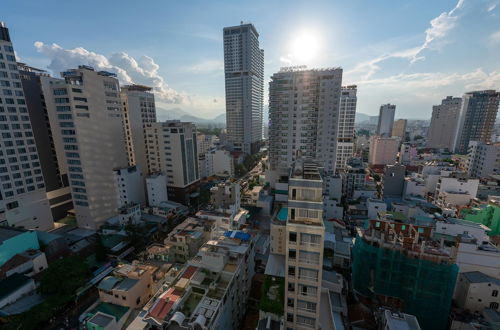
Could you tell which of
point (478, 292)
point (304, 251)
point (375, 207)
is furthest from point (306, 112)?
point (304, 251)

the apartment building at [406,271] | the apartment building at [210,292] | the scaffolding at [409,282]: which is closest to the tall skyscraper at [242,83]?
the apartment building at [406,271]

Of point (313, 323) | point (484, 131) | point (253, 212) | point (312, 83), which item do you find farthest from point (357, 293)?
point (484, 131)

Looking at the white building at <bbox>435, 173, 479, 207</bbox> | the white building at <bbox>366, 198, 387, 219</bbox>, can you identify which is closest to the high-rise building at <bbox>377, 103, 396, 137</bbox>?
the white building at <bbox>435, 173, 479, 207</bbox>

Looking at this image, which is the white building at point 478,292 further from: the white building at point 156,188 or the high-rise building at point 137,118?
the high-rise building at point 137,118

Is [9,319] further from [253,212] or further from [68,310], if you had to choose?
[253,212]

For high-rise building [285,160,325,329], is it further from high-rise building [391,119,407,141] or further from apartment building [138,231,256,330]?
high-rise building [391,119,407,141]
